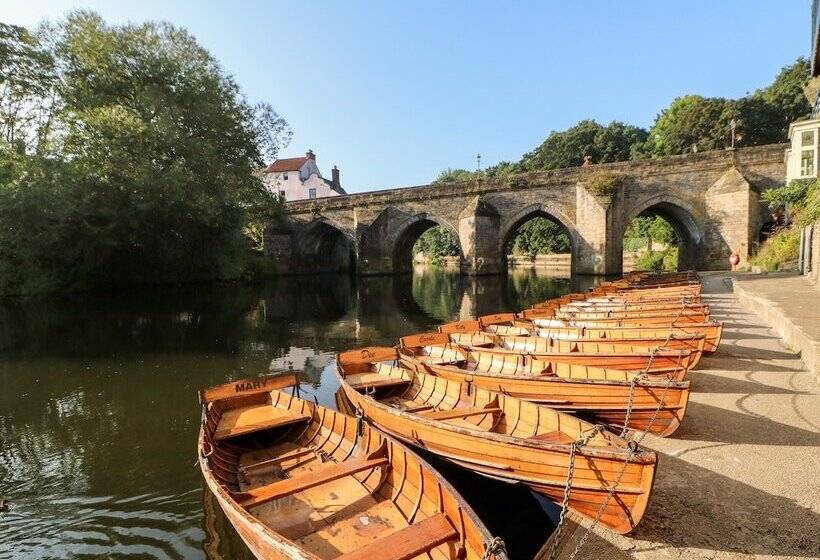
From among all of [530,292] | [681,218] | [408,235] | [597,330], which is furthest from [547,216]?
[597,330]

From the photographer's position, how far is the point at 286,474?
15.2 ft

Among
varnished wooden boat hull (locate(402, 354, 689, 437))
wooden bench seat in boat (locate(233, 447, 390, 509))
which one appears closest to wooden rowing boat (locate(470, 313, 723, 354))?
varnished wooden boat hull (locate(402, 354, 689, 437))

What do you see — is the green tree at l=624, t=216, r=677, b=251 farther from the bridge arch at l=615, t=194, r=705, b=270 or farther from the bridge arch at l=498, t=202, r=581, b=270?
the bridge arch at l=498, t=202, r=581, b=270

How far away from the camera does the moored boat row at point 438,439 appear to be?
3.23 m

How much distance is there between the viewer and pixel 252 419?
221 inches

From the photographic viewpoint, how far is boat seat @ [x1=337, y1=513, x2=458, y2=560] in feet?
9.04

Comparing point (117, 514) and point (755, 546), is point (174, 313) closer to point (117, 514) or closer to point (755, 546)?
point (117, 514)

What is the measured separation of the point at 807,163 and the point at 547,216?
15076 millimetres

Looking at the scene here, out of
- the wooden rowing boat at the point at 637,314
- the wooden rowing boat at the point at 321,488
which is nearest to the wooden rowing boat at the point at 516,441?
the wooden rowing boat at the point at 321,488

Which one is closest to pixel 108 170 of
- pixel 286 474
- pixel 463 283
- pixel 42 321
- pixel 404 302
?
pixel 42 321

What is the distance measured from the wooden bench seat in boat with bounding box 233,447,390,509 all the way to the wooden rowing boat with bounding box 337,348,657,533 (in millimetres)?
848

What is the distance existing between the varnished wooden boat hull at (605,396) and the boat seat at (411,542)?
2971 millimetres

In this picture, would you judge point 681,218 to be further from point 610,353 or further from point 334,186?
point 334,186

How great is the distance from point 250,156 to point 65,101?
9.39 m
